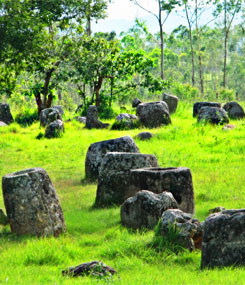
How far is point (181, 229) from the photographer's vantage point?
843 centimetres

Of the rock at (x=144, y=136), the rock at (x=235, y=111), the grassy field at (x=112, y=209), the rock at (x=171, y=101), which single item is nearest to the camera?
the grassy field at (x=112, y=209)

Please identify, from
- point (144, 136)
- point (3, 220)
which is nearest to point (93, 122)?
point (144, 136)

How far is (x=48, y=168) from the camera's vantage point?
59.4 ft

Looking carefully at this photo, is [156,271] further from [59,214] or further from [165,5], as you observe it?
[165,5]

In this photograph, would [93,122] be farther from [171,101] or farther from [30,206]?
[30,206]

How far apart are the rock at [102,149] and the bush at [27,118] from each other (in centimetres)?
1627

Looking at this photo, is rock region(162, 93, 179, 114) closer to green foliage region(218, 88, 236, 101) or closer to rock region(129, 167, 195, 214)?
green foliage region(218, 88, 236, 101)

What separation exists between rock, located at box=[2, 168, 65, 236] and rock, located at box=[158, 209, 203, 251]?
2.42m

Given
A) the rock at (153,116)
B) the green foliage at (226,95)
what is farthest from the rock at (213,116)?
the green foliage at (226,95)

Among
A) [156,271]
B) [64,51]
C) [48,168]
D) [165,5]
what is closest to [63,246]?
[156,271]

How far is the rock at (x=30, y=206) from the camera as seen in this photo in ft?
31.9

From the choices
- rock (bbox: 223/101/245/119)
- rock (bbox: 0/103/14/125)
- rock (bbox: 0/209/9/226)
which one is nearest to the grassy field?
rock (bbox: 0/209/9/226)

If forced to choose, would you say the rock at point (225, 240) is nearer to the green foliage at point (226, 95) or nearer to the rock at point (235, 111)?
the rock at point (235, 111)

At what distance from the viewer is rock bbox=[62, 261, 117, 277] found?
6688mm
